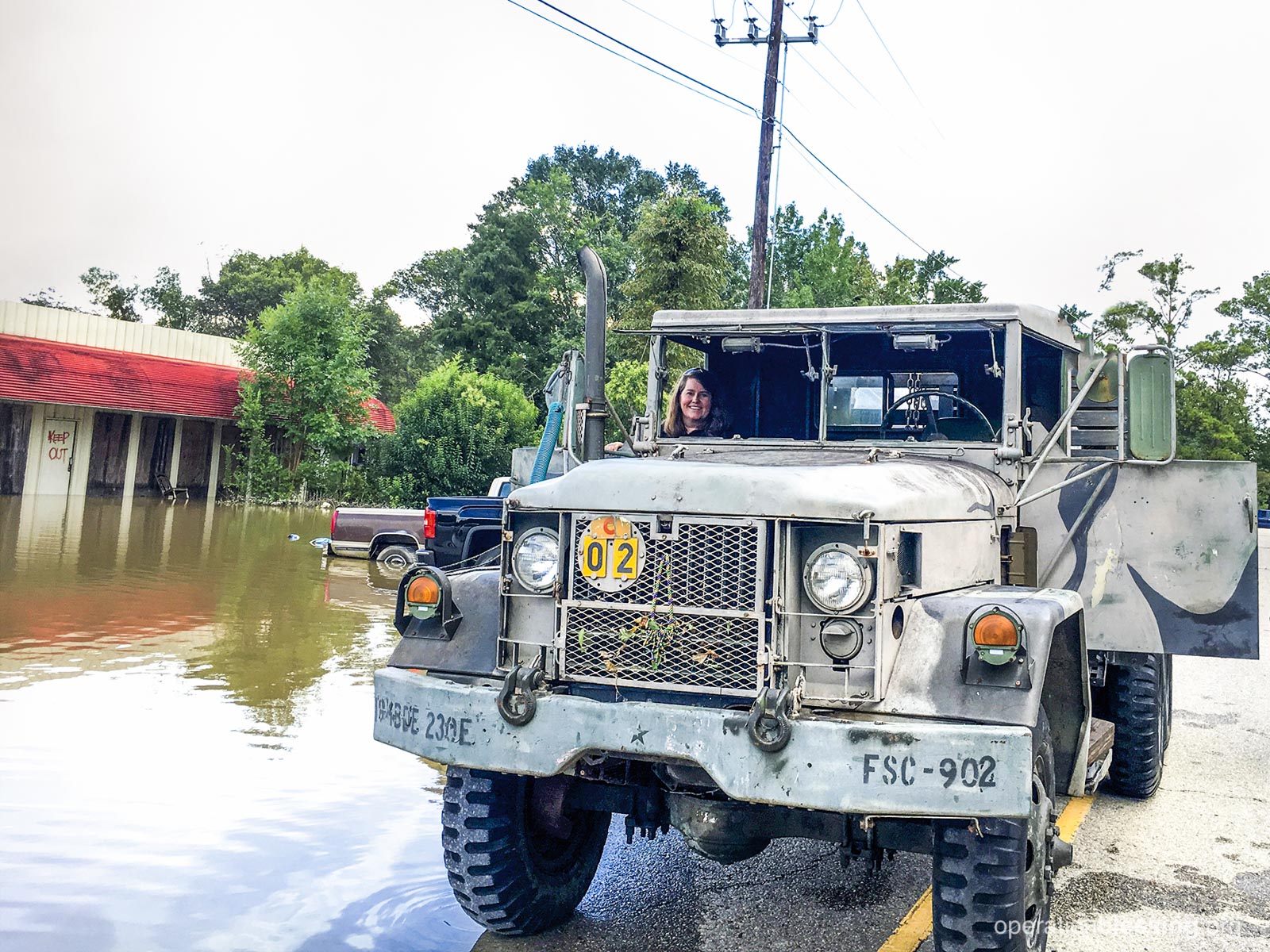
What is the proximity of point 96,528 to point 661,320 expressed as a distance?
18526 mm

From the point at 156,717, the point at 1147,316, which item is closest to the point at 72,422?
the point at 156,717

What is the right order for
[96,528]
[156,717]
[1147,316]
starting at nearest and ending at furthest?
1. [156,717]
2. [96,528]
3. [1147,316]

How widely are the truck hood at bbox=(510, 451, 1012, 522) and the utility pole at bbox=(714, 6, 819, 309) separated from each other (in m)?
14.2

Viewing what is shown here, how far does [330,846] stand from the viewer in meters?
5.42

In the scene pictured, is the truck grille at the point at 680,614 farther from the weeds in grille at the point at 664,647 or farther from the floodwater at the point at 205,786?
the floodwater at the point at 205,786

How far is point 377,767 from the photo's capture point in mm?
6867

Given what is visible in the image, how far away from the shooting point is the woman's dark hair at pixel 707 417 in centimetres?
588

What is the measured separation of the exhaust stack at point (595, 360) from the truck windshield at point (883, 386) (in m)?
0.70

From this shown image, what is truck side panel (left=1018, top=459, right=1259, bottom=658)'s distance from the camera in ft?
18.0

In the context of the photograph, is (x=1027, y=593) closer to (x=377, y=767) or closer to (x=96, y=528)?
(x=377, y=767)

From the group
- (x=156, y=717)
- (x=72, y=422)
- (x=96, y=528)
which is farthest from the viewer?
(x=72, y=422)

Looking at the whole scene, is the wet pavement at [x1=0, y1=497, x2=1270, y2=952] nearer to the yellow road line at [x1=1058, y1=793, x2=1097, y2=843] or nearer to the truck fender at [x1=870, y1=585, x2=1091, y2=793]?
the yellow road line at [x1=1058, y1=793, x2=1097, y2=843]

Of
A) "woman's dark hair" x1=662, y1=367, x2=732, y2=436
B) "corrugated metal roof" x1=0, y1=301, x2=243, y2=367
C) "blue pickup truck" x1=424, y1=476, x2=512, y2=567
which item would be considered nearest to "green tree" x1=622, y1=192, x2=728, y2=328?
"blue pickup truck" x1=424, y1=476, x2=512, y2=567

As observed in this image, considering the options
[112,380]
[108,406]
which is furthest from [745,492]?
[112,380]
